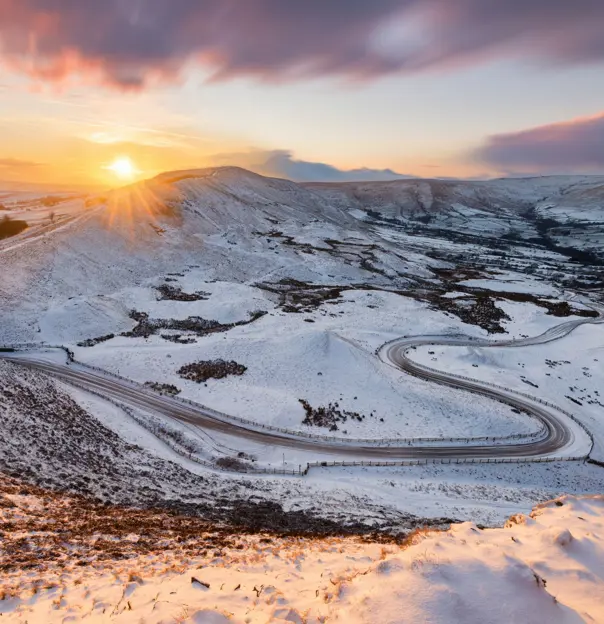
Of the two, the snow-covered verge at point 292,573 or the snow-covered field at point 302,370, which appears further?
the snow-covered field at point 302,370

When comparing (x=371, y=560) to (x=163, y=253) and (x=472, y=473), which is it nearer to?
(x=472, y=473)

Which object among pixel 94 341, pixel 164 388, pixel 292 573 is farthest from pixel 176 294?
pixel 292 573

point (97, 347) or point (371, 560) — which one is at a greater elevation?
point (371, 560)

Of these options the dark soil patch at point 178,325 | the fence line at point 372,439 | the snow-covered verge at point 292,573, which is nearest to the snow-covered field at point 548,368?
the fence line at point 372,439

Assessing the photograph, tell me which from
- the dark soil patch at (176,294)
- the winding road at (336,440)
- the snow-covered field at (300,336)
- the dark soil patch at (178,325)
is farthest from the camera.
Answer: the dark soil patch at (176,294)

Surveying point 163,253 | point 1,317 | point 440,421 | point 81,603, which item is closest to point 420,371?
point 440,421

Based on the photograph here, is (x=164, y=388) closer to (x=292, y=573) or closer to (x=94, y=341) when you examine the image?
(x=94, y=341)

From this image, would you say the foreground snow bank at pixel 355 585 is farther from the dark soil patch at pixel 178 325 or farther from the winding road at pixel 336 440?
the dark soil patch at pixel 178 325
